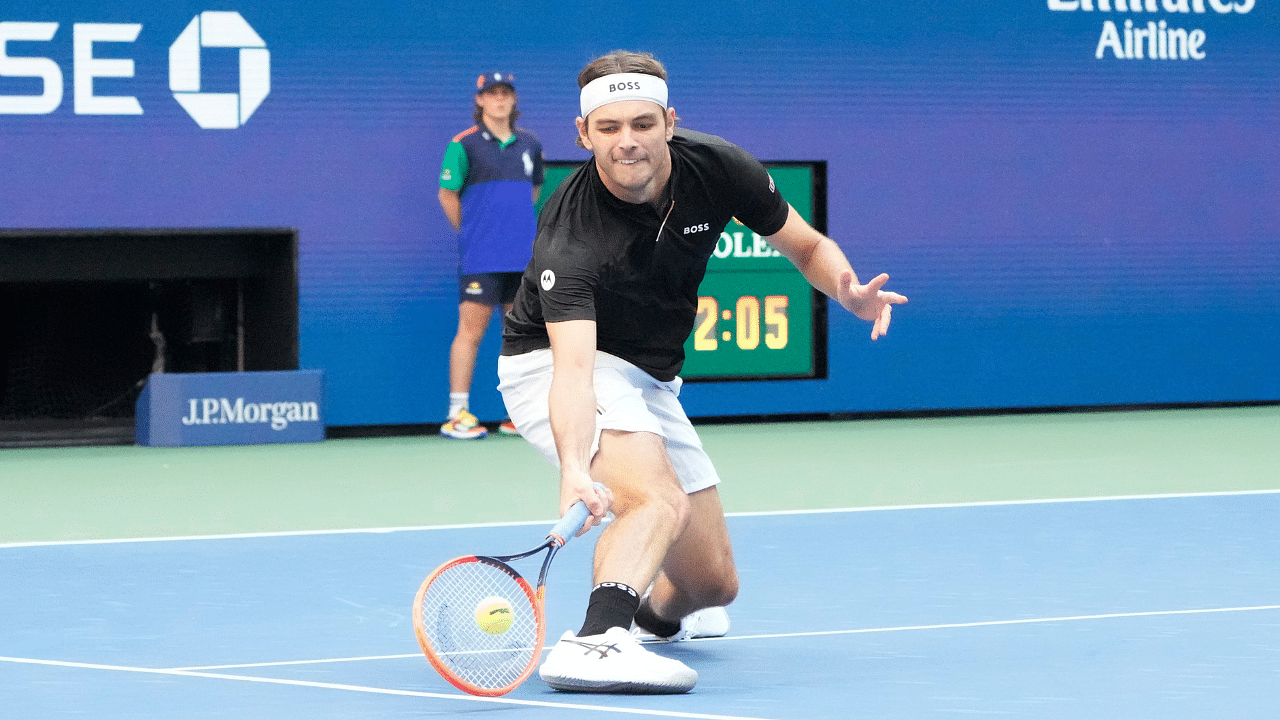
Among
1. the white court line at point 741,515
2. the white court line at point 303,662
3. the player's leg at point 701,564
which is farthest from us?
the white court line at point 741,515

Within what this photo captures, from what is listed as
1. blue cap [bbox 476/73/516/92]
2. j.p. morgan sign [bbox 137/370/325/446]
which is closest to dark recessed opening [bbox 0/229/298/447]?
j.p. morgan sign [bbox 137/370/325/446]

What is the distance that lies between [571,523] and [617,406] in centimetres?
47

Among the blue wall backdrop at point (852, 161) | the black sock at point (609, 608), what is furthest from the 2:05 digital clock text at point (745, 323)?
the black sock at point (609, 608)

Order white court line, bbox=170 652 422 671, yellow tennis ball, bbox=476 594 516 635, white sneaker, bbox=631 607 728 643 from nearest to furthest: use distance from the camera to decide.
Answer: yellow tennis ball, bbox=476 594 516 635 → white court line, bbox=170 652 422 671 → white sneaker, bbox=631 607 728 643

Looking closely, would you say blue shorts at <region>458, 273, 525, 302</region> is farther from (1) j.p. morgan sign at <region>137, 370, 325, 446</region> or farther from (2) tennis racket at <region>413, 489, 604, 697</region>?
(2) tennis racket at <region>413, 489, 604, 697</region>

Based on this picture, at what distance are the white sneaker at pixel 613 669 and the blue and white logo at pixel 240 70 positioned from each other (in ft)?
21.7

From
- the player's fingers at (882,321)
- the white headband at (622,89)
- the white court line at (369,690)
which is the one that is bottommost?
the white court line at (369,690)

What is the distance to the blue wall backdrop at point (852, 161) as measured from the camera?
976cm

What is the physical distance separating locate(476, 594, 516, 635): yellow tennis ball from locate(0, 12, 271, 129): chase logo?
6506 mm

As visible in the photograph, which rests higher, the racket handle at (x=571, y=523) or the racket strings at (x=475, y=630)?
the racket handle at (x=571, y=523)

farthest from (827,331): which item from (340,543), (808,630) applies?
(808,630)

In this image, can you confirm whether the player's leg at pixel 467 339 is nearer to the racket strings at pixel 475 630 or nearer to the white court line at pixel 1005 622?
the white court line at pixel 1005 622

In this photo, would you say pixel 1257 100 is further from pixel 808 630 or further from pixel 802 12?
pixel 808 630

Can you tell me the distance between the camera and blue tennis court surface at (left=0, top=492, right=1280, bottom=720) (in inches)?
147
